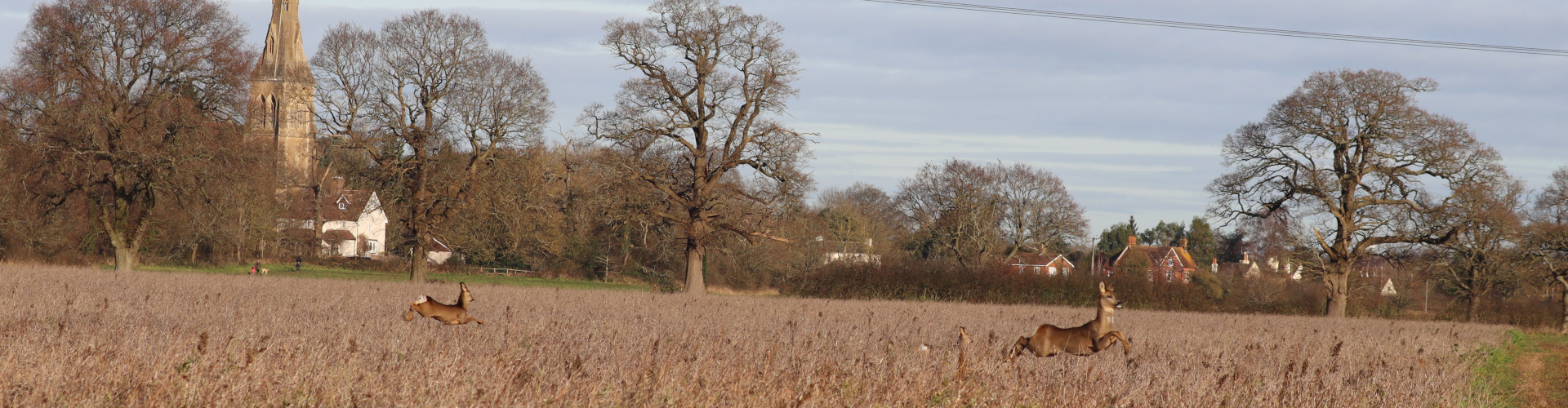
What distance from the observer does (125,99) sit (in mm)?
29281

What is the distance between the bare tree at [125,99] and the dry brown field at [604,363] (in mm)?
16262

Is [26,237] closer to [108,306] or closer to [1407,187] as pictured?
[108,306]

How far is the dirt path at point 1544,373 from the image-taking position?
10492 millimetres

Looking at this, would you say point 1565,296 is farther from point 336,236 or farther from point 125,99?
point 336,236

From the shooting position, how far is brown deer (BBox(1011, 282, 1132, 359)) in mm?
8320

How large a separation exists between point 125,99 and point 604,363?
28557 mm

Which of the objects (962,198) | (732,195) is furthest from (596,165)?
(962,198)

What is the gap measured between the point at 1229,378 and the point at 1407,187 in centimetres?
2652

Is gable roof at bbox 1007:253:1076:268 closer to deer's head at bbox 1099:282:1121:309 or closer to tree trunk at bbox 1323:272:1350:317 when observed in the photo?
tree trunk at bbox 1323:272:1350:317

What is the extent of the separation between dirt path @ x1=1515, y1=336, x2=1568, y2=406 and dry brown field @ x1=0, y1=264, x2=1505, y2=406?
706 millimetres

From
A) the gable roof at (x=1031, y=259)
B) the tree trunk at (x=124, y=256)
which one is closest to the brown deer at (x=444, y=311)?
the tree trunk at (x=124, y=256)

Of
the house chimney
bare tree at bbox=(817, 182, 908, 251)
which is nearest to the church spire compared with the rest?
the house chimney

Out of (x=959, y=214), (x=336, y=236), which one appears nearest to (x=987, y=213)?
(x=959, y=214)

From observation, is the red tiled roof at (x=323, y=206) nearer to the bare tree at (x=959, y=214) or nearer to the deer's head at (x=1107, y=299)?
the bare tree at (x=959, y=214)
